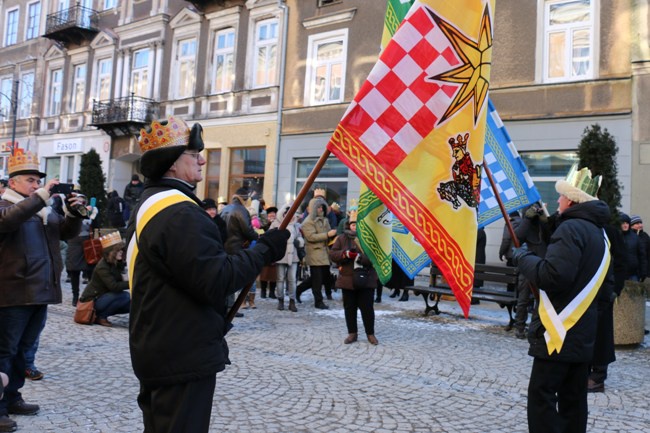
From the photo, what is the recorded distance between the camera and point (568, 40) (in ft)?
46.3

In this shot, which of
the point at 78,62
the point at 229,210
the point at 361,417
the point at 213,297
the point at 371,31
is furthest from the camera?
the point at 78,62

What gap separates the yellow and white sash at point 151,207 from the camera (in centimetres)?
250

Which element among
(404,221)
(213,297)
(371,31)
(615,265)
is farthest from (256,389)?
(371,31)

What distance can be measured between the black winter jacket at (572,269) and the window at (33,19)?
30771mm

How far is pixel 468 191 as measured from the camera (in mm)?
3396

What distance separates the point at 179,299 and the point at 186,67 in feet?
69.7

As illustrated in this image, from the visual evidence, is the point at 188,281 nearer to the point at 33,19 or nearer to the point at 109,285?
the point at 109,285

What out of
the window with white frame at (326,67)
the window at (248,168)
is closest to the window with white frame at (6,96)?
the window at (248,168)

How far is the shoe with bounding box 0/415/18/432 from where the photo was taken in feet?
13.3

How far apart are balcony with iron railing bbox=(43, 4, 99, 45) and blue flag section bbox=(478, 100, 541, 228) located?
24548 millimetres

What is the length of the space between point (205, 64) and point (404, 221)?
1959 centimetres

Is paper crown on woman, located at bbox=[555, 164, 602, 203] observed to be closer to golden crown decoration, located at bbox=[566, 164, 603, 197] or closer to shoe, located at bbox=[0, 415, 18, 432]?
golden crown decoration, located at bbox=[566, 164, 603, 197]

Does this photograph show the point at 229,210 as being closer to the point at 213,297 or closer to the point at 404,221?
the point at 404,221

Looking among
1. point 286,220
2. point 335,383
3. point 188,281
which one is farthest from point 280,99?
point 188,281
